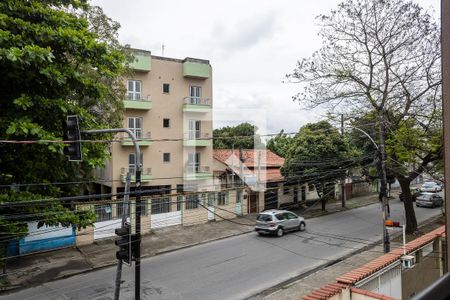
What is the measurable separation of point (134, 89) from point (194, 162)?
237 inches

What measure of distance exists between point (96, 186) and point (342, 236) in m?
16.9

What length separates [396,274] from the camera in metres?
9.41

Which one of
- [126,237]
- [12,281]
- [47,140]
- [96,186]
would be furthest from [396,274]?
[96,186]

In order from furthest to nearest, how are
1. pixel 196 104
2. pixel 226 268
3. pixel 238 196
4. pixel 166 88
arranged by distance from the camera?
pixel 238 196 < pixel 196 104 < pixel 166 88 < pixel 226 268

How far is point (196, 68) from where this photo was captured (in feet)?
76.0

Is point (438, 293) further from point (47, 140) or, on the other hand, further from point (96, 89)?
point (96, 89)

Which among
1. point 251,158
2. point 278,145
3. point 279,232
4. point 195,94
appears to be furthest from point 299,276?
point 278,145

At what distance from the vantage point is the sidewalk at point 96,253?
13.7 metres

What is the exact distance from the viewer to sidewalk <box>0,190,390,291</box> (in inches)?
538

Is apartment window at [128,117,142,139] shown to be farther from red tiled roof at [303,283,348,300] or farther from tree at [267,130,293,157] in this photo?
tree at [267,130,293,157]

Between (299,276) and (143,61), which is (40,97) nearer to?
(299,276)

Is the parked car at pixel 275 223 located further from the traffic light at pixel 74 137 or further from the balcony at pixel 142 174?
the traffic light at pixel 74 137

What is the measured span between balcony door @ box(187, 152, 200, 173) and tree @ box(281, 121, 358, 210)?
266 inches

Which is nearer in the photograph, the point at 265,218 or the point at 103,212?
the point at 103,212
